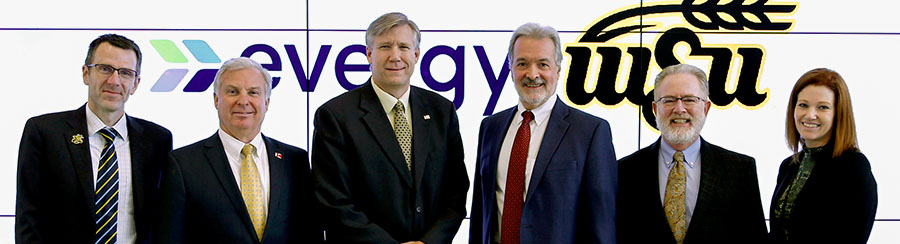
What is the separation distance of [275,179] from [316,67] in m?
2.22

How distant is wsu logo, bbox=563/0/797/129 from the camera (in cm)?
479

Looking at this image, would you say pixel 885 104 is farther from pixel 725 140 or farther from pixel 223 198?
pixel 223 198

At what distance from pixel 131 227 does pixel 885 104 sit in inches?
192

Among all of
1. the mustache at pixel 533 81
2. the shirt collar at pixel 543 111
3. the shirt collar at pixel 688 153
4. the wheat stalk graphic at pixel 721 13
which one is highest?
the wheat stalk graphic at pixel 721 13

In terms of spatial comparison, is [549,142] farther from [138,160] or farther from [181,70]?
[181,70]

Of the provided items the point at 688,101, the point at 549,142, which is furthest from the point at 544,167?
the point at 688,101

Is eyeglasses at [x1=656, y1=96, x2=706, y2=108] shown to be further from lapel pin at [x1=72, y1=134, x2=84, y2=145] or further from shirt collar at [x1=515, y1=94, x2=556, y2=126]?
lapel pin at [x1=72, y1=134, x2=84, y2=145]

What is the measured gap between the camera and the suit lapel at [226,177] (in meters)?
2.52

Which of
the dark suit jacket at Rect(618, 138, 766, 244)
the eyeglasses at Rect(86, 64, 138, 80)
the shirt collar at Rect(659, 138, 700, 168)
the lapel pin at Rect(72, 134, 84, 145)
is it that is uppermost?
the eyeglasses at Rect(86, 64, 138, 80)

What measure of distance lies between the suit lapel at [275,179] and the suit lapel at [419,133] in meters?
0.50

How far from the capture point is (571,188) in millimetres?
2559

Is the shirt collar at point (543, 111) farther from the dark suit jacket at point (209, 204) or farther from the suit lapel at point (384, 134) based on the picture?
the dark suit jacket at point (209, 204)

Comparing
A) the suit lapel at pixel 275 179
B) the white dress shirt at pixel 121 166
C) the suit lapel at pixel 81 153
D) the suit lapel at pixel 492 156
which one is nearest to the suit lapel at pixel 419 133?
the suit lapel at pixel 492 156

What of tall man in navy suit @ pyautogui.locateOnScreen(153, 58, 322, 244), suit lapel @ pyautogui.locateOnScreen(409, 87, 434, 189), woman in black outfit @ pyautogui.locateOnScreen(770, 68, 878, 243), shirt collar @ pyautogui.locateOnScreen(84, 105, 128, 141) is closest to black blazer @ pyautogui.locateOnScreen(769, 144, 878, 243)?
woman in black outfit @ pyautogui.locateOnScreen(770, 68, 878, 243)
